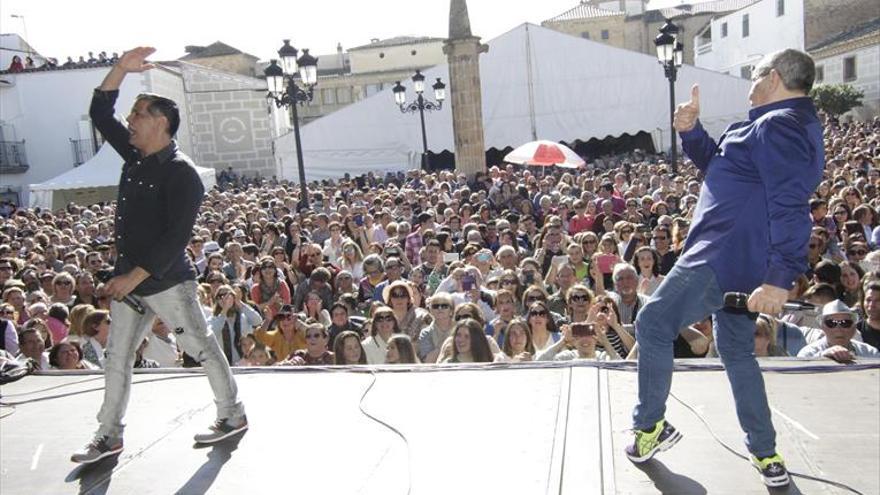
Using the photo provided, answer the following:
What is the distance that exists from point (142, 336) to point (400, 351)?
261cm

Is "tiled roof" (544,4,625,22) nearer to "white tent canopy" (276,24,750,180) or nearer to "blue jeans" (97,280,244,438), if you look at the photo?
"white tent canopy" (276,24,750,180)

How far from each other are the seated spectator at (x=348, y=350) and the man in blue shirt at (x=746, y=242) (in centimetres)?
328

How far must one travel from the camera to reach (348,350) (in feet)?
20.2

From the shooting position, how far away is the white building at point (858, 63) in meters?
35.2

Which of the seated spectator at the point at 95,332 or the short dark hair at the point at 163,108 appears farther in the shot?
the seated spectator at the point at 95,332

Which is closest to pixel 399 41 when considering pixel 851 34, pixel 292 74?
pixel 851 34

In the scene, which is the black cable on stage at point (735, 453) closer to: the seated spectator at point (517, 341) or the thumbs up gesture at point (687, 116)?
the thumbs up gesture at point (687, 116)

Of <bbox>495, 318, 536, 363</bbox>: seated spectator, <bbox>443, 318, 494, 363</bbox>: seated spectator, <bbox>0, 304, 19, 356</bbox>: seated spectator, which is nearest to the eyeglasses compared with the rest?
<bbox>495, 318, 536, 363</bbox>: seated spectator

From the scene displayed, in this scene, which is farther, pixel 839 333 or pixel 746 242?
pixel 839 333

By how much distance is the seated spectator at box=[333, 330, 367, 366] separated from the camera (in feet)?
20.2

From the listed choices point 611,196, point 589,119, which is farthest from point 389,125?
point 611,196

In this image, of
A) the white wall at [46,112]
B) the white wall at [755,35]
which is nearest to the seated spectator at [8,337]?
the white wall at [46,112]

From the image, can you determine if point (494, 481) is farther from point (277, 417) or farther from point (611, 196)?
point (611, 196)

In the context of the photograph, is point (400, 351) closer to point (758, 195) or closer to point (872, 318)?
point (872, 318)
